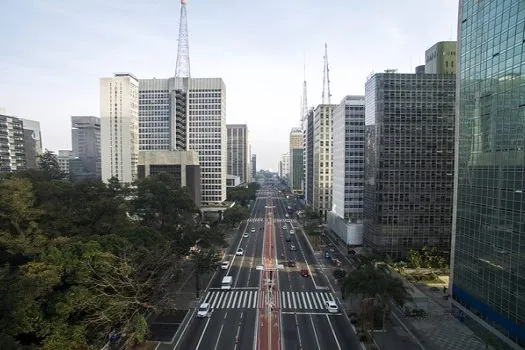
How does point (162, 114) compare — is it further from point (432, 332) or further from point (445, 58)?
point (432, 332)

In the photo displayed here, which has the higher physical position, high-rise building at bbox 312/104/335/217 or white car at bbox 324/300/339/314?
high-rise building at bbox 312/104/335/217

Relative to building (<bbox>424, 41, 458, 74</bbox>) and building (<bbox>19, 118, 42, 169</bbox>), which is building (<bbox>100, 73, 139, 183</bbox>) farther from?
building (<bbox>424, 41, 458, 74</bbox>)

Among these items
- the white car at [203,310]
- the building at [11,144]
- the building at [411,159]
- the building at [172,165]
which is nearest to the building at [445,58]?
the building at [411,159]

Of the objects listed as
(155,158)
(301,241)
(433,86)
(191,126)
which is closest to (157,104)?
(191,126)

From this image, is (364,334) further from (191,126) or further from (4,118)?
(4,118)

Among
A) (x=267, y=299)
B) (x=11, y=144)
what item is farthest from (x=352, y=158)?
(x=11, y=144)

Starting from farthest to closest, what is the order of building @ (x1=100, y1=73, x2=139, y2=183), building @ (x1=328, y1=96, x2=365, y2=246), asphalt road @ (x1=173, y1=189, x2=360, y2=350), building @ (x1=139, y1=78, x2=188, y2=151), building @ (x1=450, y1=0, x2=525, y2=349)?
building @ (x1=100, y1=73, x2=139, y2=183)
building @ (x1=139, y1=78, x2=188, y2=151)
building @ (x1=328, y1=96, x2=365, y2=246)
asphalt road @ (x1=173, y1=189, x2=360, y2=350)
building @ (x1=450, y1=0, x2=525, y2=349)

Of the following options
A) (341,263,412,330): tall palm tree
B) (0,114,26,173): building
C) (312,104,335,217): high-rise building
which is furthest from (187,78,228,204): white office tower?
(341,263,412,330): tall palm tree
